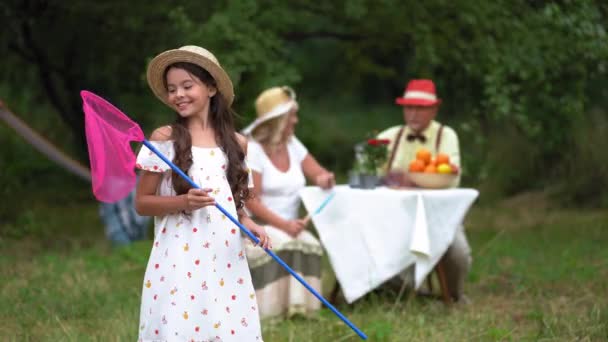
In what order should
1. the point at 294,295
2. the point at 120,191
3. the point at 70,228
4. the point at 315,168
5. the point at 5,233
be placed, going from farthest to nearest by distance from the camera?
the point at 70,228 < the point at 5,233 < the point at 315,168 < the point at 294,295 < the point at 120,191

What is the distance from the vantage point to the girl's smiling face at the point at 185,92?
3406 mm

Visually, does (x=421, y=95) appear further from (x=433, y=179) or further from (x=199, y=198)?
(x=199, y=198)

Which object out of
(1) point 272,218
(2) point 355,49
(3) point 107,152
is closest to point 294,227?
(1) point 272,218

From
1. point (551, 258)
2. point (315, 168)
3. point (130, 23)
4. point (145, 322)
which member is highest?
point (130, 23)

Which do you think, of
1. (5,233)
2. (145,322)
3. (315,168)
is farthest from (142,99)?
(145,322)

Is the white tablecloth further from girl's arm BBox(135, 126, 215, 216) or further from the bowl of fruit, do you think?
girl's arm BBox(135, 126, 215, 216)

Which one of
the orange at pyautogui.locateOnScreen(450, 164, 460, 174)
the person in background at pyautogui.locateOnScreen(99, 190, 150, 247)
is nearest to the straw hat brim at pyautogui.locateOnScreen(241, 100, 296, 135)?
the orange at pyautogui.locateOnScreen(450, 164, 460, 174)

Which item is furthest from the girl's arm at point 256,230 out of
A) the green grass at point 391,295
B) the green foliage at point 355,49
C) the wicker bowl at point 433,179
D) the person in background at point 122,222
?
the person in background at point 122,222

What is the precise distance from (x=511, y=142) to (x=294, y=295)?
680cm

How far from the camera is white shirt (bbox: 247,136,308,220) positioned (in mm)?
5445

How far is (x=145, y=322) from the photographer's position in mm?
3373

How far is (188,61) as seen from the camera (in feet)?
11.3

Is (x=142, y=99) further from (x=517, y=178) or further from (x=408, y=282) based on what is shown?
(x=408, y=282)

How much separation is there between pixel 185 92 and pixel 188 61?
0.12 metres
